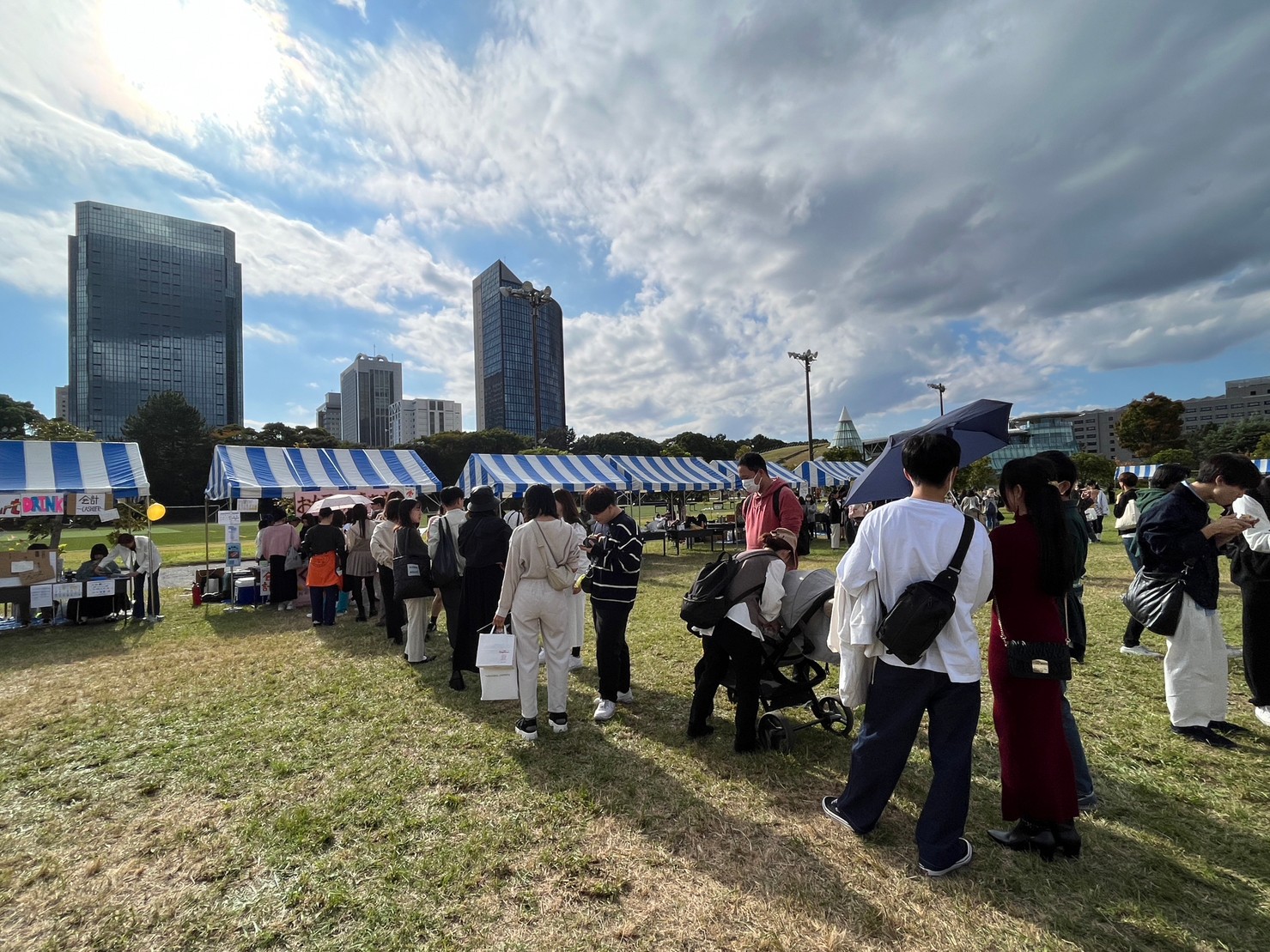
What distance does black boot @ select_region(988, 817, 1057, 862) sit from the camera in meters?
2.51

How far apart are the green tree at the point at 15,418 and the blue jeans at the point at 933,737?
65.1 meters

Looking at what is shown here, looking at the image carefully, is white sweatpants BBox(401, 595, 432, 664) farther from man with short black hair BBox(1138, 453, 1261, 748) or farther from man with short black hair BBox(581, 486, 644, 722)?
man with short black hair BBox(1138, 453, 1261, 748)

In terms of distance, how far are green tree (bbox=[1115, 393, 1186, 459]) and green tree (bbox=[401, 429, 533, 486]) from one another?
6549cm

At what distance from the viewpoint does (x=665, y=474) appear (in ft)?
63.0

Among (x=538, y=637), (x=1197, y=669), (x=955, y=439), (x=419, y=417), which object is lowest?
(x=1197, y=669)

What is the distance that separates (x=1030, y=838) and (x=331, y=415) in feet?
638

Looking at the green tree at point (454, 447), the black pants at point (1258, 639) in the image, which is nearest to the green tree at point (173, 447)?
the green tree at point (454, 447)

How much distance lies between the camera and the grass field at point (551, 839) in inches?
87.7

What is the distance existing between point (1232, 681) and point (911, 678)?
4.62m

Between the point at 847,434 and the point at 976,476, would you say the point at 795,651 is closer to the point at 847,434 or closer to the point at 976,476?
the point at 976,476

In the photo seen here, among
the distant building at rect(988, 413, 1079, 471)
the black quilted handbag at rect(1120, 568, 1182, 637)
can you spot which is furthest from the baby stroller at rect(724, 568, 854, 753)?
the distant building at rect(988, 413, 1079, 471)

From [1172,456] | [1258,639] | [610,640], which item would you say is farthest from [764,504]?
[1172,456]

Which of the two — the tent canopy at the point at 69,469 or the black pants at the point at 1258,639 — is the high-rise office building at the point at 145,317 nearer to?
the tent canopy at the point at 69,469

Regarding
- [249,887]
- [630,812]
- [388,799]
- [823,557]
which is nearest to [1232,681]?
[630,812]
